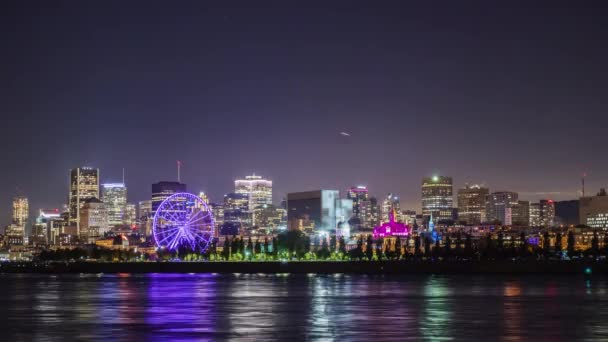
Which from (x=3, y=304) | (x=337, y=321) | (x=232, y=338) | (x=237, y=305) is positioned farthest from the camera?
(x=3, y=304)

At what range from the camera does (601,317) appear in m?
54.7

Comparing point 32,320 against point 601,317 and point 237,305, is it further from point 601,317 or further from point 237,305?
point 601,317

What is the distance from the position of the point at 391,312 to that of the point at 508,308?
30.2 ft

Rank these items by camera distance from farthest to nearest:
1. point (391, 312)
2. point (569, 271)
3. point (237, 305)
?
point (569, 271)
point (237, 305)
point (391, 312)

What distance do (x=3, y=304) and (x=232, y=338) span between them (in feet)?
121

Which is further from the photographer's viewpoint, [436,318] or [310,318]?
[310,318]

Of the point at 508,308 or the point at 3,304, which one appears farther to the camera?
the point at 3,304

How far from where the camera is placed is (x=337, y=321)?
2056 inches

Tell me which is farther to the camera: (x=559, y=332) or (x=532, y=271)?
(x=532, y=271)

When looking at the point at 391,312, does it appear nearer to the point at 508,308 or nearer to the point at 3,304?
the point at 508,308

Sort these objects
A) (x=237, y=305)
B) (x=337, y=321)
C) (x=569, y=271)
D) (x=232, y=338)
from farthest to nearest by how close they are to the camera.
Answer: (x=569, y=271)
(x=237, y=305)
(x=337, y=321)
(x=232, y=338)

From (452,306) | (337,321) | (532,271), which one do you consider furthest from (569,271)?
(337,321)

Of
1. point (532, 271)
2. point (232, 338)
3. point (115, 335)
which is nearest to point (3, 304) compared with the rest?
point (115, 335)

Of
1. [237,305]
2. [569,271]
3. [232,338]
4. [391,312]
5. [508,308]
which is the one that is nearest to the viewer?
[232,338]
